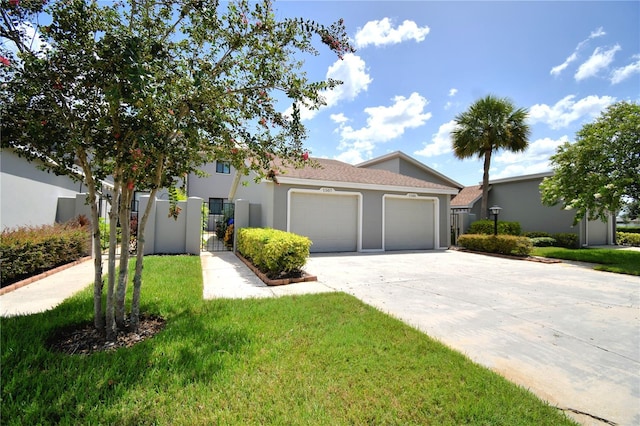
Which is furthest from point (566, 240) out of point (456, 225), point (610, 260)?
point (456, 225)

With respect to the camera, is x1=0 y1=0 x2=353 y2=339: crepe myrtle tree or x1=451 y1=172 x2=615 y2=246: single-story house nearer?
x1=0 y1=0 x2=353 y2=339: crepe myrtle tree

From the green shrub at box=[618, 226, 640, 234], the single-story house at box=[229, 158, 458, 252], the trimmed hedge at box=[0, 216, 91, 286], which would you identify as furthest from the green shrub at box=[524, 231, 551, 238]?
the trimmed hedge at box=[0, 216, 91, 286]

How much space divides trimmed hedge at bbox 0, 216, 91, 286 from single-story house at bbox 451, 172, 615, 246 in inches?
694

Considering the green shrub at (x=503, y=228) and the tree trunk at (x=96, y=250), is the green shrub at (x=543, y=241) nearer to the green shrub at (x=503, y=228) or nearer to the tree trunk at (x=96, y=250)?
the green shrub at (x=503, y=228)

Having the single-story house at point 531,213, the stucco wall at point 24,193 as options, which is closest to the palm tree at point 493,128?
the single-story house at point 531,213

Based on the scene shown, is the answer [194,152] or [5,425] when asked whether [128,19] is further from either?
[5,425]

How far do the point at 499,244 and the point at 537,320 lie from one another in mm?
9568

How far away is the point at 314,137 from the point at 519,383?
3.79 meters

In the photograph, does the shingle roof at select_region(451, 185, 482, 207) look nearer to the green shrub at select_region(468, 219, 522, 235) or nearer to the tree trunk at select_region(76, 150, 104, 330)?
the green shrub at select_region(468, 219, 522, 235)

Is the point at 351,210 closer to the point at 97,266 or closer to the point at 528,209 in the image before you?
the point at 97,266

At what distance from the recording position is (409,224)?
13.8 metres

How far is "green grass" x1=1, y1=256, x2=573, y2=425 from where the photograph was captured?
2139mm

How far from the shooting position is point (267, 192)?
11.2m

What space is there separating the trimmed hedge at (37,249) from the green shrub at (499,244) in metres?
15.7
